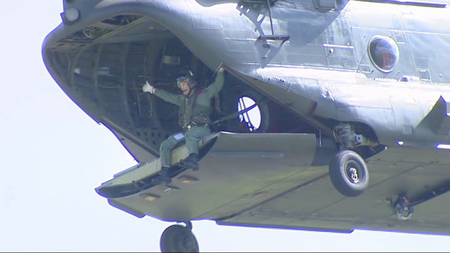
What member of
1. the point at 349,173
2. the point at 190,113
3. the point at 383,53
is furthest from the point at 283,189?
the point at 383,53

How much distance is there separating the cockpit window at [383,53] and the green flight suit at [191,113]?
11.1 ft

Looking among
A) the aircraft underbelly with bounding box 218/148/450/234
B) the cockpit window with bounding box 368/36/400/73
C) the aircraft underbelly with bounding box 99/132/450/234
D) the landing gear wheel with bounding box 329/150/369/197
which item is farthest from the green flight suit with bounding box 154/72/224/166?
the cockpit window with bounding box 368/36/400/73

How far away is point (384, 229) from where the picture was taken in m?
38.1

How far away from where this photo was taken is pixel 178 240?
35.0 metres

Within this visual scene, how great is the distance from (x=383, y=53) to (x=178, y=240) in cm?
566

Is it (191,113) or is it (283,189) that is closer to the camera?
(191,113)

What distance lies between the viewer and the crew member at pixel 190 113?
32.4 m

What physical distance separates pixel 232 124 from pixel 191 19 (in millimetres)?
2799

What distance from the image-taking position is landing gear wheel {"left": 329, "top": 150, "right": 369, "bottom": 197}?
32.4 m

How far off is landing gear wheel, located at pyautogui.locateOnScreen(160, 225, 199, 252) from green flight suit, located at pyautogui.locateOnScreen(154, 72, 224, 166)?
2.65m

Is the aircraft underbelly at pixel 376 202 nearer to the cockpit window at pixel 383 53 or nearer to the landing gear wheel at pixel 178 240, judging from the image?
the landing gear wheel at pixel 178 240

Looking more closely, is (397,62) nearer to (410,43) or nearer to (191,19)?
(410,43)

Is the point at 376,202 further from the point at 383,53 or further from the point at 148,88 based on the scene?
the point at 148,88

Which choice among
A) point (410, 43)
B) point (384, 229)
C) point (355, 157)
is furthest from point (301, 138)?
point (384, 229)
